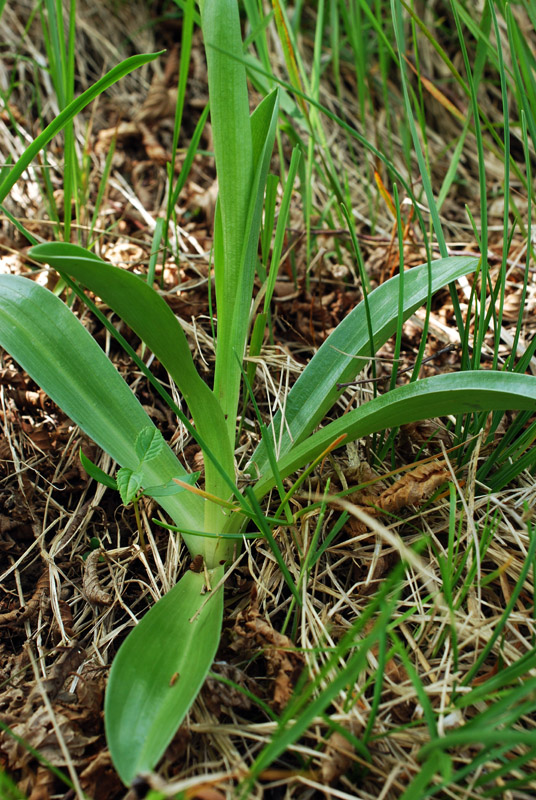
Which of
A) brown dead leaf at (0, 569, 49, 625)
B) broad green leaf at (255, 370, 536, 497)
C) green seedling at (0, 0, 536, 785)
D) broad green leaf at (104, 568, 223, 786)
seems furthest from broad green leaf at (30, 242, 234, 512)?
brown dead leaf at (0, 569, 49, 625)

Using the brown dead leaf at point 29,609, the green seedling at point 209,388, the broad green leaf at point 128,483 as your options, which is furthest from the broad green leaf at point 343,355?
the brown dead leaf at point 29,609

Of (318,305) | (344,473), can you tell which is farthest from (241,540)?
(318,305)

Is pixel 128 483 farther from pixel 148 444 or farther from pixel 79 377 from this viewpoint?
pixel 79 377

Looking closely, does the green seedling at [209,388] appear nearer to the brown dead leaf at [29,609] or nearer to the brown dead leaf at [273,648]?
the brown dead leaf at [273,648]

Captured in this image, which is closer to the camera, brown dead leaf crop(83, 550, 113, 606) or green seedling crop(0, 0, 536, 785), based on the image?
green seedling crop(0, 0, 536, 785)

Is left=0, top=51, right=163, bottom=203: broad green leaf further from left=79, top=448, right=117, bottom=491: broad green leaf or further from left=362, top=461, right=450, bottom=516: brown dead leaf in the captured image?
left=362, top=461, right=450, bottom=516: brown dead leaf

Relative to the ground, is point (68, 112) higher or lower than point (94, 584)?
higher

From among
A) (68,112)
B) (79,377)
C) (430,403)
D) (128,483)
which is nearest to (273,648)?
(128,483)

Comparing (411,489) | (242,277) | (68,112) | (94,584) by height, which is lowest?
(411,489)
